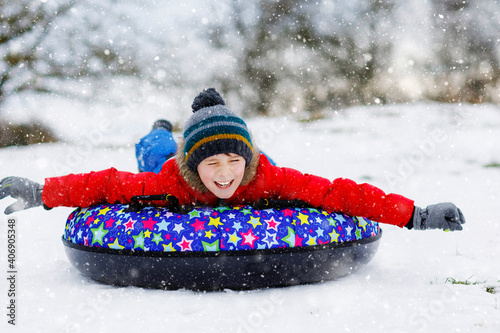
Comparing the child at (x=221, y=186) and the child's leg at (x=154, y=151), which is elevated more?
the child's leg at (x=154, y=151)

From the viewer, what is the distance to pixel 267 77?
45.4ft

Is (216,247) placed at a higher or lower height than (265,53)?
lower

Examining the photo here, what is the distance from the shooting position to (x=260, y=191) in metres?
2.75

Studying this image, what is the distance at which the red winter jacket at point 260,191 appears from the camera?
2.67 meters

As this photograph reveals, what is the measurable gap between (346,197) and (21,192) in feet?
6.28

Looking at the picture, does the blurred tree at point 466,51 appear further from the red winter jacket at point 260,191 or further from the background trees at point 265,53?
the red winter jacket at point 260,191

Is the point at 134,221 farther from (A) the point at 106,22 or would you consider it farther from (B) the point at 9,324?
(A) the point at 106,22

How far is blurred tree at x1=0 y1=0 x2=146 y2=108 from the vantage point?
1053cm

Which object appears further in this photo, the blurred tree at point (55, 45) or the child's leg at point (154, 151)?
the blurred tree at point (55, 45)

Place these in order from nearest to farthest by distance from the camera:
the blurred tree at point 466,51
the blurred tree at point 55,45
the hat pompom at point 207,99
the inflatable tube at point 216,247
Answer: the inflatable tube at point 216,247
the hat pompom at point 207,99
the blurred tree at point 55,45
the blurred tree at point 466,51

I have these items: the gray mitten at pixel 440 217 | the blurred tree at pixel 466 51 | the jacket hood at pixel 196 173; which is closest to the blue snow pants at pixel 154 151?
the jacket hood at pixel 196 173

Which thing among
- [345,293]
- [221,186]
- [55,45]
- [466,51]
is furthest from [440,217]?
[466,51]

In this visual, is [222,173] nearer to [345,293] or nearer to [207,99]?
[207,99]

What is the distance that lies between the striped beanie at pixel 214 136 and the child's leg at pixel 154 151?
65.1 inches
